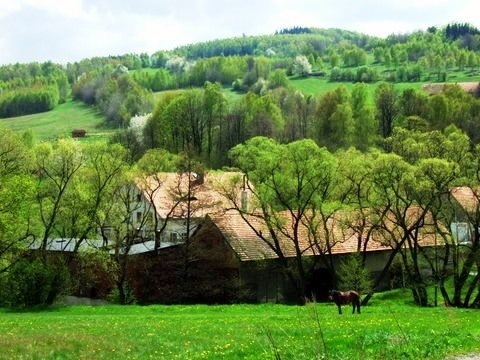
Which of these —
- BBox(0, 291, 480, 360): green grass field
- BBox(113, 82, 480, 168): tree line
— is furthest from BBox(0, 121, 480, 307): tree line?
BBox(113, 82, 480, 168): tree line

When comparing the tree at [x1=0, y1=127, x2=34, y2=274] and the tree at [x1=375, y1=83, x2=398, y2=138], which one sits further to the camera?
the tree at [x1=375, y1=83, x2=398, y2=138]

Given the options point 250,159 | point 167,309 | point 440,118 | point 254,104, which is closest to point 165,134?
point 254,104

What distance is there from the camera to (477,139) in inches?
3718

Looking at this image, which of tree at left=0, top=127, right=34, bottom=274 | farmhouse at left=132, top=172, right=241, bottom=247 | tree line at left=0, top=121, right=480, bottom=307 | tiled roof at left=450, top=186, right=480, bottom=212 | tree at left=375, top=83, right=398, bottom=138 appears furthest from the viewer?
tree at left=375, top=83, right=398, bottom=138

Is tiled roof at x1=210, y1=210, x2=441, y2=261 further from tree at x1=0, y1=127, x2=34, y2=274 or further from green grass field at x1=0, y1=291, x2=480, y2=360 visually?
green grass field at x1=0, y1=291, x2=480, y2=360

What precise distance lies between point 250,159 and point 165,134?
65140 millimetres

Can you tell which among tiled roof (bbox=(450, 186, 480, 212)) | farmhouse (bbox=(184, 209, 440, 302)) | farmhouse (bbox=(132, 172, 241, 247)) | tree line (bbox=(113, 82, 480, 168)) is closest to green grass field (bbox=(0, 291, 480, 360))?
tiled roof (bbox=(450, 186, 480, 212))

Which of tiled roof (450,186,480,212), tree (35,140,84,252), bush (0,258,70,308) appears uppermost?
tree (35,140,84,252)

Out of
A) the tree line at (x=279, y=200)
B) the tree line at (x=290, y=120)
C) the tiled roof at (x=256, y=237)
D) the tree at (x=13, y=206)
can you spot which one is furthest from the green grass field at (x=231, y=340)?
the tree line at (x=290, y=120)

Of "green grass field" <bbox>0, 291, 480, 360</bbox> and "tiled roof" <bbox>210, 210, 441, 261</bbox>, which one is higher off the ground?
"green grass field" <bbox>0, 291, 480, 360</bbox>

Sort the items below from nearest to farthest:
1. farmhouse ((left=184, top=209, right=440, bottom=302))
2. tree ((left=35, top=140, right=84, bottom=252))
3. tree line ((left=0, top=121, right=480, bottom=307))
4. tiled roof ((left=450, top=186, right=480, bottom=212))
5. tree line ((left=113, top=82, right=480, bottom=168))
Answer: tree line ((left=0, top=121, right=480, bottom=307)) → tiled roof ((left=450, top=186, right=480, bottom=212)) → farmhouse ((left=184, top=209, right=440, bottom=302)) → tree ((left=35, top=140, right=84, bottom=252)) → tree line ((left=113, top=82, right=480, bottom=168))

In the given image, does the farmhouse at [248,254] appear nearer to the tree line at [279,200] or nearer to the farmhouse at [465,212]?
the tree line at [279,200]

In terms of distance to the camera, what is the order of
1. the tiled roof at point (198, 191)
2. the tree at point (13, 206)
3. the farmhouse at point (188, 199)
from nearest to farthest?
the tree at point (13, 206) → the tiled roof at point (198, 191) → the farmhouse at point (188, 199)

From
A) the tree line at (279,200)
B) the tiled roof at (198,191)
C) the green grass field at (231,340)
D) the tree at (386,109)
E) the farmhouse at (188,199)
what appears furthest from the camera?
the tree at (386,109)
